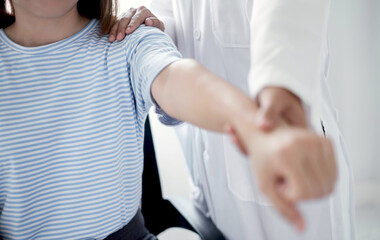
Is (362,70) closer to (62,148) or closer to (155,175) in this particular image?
(155,175)

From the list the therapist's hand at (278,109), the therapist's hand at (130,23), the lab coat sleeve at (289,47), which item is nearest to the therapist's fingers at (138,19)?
the therapist's hand at (130,23)

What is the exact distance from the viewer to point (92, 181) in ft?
2.07

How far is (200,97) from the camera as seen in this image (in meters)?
0.38

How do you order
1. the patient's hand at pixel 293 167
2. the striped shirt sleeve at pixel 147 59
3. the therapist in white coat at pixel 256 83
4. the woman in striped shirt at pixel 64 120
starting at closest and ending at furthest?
the patient's hand at pixel 293 167, the therapist in white coat at pixel 256 83, the striped shirt sleeve at pixel 147 59, the woman in striped shirt at pixel 64 120

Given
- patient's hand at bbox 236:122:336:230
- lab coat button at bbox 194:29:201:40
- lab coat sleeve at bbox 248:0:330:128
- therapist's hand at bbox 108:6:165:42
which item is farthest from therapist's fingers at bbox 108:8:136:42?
patient's hand at bbox 236:122:336:230

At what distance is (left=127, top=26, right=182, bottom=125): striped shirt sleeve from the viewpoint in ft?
1.61

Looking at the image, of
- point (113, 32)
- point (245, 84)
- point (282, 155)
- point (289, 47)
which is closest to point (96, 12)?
point (113, 32)

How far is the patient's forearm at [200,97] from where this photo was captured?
33 cm

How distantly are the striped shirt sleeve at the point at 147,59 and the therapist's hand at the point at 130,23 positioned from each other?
0.07 feet

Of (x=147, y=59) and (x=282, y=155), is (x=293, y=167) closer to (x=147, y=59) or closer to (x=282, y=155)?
(x=282, y=155)

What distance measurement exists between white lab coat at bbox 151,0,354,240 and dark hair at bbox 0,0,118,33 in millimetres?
173

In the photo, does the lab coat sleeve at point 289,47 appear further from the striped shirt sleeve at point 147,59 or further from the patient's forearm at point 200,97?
the striped shirt sleeve at point 147,59

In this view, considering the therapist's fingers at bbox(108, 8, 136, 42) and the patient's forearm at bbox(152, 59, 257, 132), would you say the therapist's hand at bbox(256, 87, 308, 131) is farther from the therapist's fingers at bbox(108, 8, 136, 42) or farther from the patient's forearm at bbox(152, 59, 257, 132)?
the therapist's fingers at bbox(108, 8, 136, 42)

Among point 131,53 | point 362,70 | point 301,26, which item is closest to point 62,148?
point 131,53
